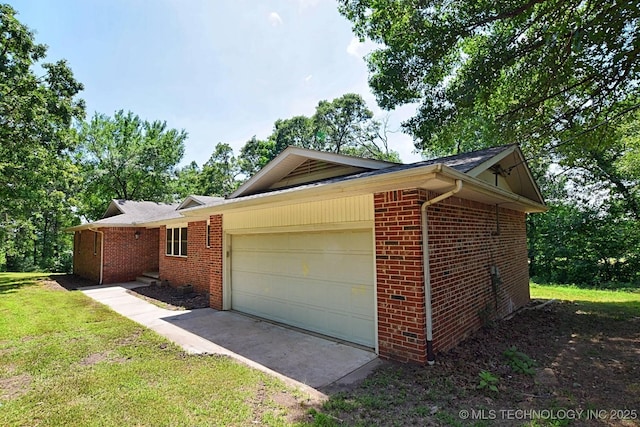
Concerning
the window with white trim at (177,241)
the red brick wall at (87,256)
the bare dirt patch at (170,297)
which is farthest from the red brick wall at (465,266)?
the red brick wall at (87,256)

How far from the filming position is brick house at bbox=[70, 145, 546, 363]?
4441 mm

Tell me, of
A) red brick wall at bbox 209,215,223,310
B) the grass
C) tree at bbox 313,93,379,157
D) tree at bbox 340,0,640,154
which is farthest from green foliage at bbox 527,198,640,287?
red brick wall at bbox 209,215,223,310

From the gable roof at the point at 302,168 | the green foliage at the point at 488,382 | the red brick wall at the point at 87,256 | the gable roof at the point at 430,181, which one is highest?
the gable roof at the point at 302,168

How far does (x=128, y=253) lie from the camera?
1422 centimetres

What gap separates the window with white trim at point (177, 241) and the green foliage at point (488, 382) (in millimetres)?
10482

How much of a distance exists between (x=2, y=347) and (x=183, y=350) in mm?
3228

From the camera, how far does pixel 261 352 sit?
16.7ft

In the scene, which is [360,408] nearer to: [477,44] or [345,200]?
[345,200]

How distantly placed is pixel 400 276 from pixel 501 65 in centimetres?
565

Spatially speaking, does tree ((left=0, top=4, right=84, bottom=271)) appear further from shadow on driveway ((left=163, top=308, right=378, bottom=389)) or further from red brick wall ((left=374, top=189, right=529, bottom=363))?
red brick wall ((left=374, top=189, right=529, bottom=363))

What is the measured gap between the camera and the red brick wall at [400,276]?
436cm

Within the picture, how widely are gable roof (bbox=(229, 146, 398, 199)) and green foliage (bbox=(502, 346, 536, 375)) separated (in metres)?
3.63

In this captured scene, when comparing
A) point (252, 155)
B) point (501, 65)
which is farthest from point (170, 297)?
point (252, 155)

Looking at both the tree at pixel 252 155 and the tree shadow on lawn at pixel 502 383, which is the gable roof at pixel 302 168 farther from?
the tree at pixel 252 155
